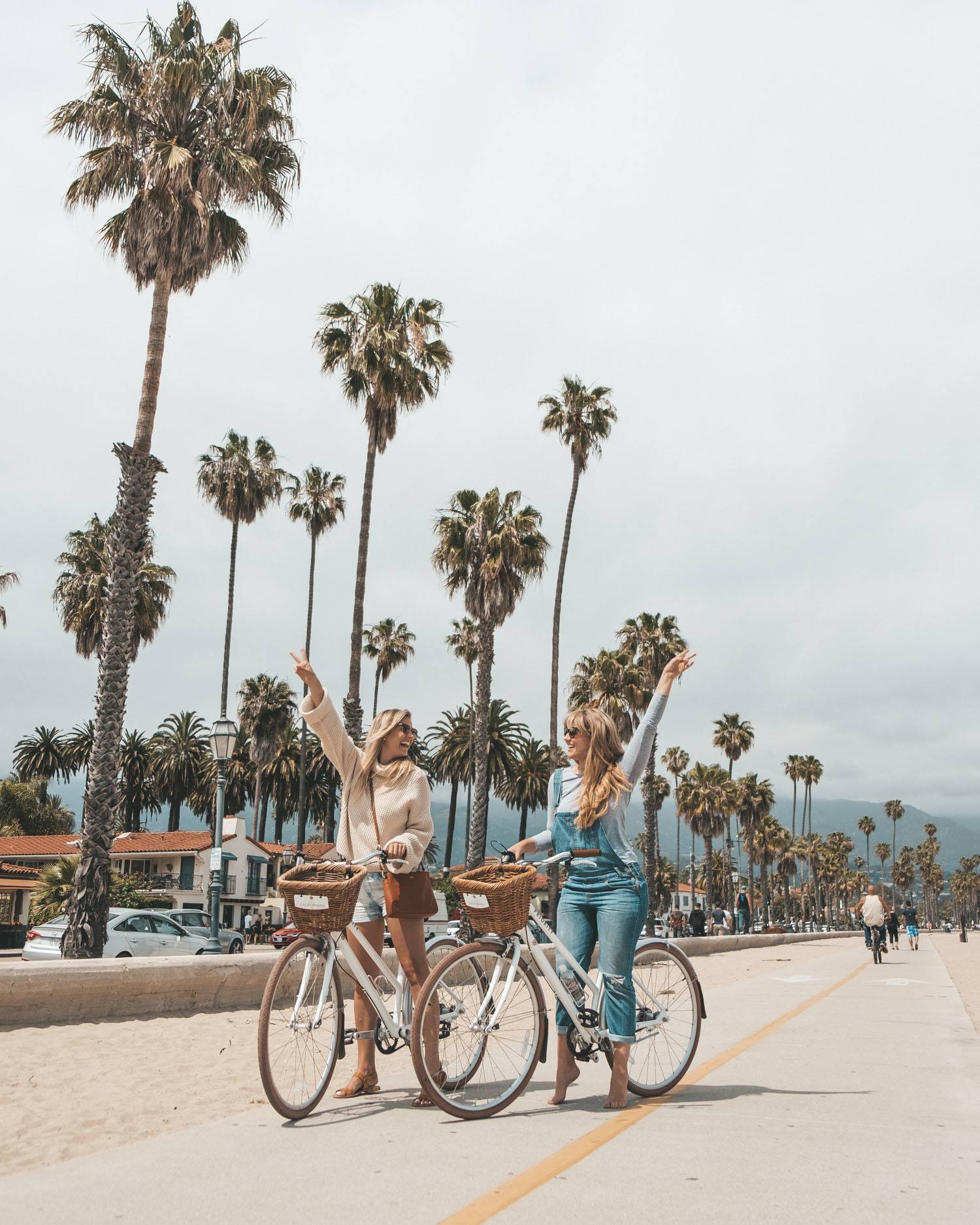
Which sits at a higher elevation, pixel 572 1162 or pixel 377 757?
pixel 377 757

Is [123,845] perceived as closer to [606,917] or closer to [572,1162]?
[606,917]

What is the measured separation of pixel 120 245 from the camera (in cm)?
2070

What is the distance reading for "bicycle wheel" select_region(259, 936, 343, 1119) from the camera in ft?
17.0

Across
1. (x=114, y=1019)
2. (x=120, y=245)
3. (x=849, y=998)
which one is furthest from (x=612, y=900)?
(x=120, y=245)

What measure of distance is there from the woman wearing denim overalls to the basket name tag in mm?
1012

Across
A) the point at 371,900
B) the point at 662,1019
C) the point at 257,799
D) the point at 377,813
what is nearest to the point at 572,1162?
the point at 662,1019

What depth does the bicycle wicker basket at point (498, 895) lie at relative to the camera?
5492mm

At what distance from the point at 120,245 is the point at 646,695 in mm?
38940

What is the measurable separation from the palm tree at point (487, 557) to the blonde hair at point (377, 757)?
115 feet

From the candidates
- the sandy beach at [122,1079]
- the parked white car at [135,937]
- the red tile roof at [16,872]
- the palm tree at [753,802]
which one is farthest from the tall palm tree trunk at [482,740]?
the palm tree at [753,802]

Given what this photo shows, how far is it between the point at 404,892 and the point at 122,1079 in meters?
2.65

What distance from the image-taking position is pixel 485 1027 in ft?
18.2

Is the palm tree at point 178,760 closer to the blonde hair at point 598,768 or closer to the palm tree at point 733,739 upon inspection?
the palm tree at point 733,739

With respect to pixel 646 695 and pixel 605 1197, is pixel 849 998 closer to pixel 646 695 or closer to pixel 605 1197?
pixel 605 1197
